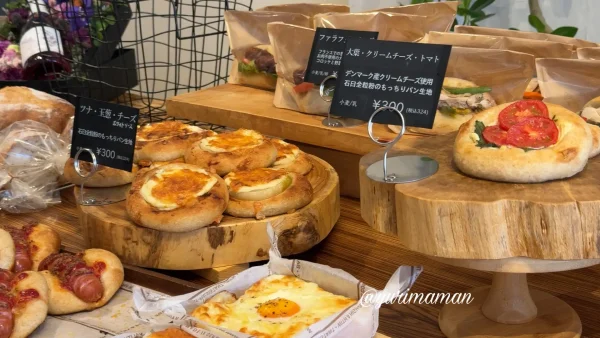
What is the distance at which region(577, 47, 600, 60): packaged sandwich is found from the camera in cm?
174

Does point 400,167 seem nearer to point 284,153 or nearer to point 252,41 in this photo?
point 284,153

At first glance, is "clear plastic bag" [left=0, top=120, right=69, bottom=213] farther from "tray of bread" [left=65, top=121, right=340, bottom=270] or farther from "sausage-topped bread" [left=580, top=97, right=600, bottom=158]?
"sausage-topped bread" [left=580, top=97, right=600, bottom=158]

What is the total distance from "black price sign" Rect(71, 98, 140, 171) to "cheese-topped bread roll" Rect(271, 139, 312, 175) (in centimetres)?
35

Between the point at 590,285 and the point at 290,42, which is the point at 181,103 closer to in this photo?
the point at 290,42

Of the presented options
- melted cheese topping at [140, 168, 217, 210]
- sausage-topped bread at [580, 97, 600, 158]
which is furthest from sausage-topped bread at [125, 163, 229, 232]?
sausage-topped bread at [580, 97, 600, 158]

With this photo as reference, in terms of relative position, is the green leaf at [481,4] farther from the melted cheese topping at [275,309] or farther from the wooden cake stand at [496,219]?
the melted cheese topping at [275,309]

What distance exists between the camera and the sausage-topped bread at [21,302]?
1.25m

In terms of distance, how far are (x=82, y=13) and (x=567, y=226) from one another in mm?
1858

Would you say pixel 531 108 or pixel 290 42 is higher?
pixel 531 108

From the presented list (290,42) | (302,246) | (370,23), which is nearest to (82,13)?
(290,42)

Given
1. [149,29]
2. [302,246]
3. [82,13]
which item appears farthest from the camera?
[149,29]

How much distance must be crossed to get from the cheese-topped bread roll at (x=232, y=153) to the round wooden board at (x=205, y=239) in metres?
0.17

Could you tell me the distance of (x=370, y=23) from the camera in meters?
2.17

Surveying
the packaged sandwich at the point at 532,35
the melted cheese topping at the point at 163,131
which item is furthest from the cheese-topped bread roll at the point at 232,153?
the packaged sandwich at the point at 532,35
